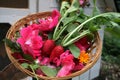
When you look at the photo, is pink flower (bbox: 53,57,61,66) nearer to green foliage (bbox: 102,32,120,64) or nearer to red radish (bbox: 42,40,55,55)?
red radish (bbox: 42,40,55,55)

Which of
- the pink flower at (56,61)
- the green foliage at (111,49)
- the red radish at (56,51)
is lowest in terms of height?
the green foliage at (111,49)

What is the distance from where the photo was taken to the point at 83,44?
3.26 feet

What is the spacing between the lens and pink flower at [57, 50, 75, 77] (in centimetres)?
88

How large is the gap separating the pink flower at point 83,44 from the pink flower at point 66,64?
77mm

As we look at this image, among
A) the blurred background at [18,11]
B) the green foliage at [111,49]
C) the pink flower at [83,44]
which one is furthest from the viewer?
the green foliage at [111,49]

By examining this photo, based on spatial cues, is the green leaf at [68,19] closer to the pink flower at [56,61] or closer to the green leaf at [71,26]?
the green leaf at [71,26]

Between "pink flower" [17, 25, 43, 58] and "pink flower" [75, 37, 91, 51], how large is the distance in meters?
0.16

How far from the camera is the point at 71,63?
901 mm

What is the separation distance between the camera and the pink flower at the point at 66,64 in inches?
34.8

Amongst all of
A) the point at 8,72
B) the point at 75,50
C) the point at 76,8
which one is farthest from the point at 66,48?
the point at 8,72

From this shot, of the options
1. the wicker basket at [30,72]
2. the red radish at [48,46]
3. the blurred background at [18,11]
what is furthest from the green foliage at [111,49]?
the red radish at [48,46]

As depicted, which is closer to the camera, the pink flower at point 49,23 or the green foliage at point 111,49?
the pink flower at point 49,23

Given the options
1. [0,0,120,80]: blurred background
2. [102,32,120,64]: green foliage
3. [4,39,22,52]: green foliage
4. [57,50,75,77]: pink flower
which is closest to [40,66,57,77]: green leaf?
[57,50,75,77]: pink flower

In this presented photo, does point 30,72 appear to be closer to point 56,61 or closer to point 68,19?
point 56,61
